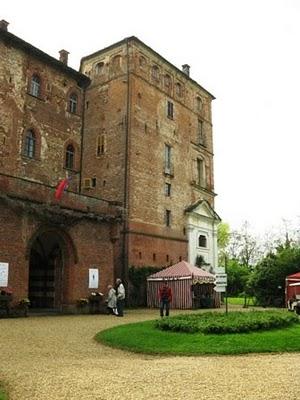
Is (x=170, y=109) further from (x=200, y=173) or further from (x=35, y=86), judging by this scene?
(x=35, y=86)

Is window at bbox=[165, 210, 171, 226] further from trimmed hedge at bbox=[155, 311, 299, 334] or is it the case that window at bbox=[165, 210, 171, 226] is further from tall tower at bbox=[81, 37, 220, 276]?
trimmed hedge at bbox=[155, 311, 299, 334]

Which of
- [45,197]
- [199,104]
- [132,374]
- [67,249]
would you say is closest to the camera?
[132,374]

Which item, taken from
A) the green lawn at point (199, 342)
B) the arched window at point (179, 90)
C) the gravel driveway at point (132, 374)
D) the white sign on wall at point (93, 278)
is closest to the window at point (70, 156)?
the white sign on wall at point (93, 278)

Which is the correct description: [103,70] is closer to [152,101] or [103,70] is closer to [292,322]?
[152,101]

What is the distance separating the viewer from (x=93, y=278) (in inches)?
975

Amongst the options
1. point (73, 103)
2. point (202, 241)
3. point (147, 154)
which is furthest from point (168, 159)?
point (73, 103)

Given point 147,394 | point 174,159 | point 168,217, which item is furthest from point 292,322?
point 174,159

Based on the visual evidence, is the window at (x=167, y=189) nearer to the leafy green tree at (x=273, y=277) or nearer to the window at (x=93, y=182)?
the window at (x=93, y=182)

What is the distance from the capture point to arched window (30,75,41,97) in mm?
28456

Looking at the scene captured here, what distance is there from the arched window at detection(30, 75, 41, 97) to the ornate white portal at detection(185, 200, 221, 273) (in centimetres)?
1465

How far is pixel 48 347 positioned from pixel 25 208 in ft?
35.5

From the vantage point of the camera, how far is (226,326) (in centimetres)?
1267

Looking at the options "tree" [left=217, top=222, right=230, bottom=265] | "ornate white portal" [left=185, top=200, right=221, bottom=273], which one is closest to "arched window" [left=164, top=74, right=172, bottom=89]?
"ornate white portal" [left=185, top=200, right=221, bottom=273]

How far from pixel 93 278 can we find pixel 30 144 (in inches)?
362
